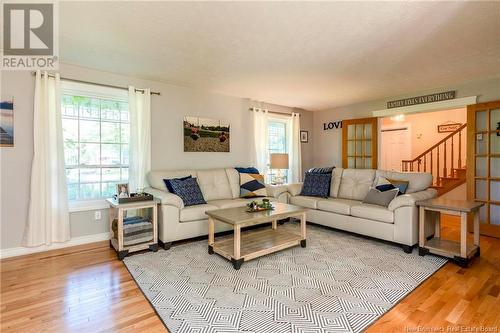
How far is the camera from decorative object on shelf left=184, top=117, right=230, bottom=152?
172 inches

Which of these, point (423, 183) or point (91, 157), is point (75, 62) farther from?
point (423, 183)

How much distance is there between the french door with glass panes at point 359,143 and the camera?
17.2ft

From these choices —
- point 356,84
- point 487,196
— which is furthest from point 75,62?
point 487,196

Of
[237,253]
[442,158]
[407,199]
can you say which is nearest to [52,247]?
[237,253]

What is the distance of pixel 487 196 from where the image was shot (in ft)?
13.0

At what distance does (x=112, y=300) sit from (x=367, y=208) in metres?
3.07

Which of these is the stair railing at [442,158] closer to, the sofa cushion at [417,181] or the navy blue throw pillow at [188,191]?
the sofa cushion at [417,181]

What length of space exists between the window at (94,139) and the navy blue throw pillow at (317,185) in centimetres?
292

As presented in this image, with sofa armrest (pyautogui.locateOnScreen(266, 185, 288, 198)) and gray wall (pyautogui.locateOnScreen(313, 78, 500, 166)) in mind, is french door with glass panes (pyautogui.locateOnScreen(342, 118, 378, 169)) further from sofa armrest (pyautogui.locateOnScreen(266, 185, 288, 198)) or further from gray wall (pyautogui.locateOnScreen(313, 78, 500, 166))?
sofa armrest (pyautogui.locateOnScreen(266, 185, 288, 198))

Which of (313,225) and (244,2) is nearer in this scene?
(244,2)

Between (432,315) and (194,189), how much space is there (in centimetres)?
289

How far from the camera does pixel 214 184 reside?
4.25 m

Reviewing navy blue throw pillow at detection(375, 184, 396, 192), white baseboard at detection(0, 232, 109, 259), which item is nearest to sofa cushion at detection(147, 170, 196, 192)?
white baseboard at detection(0, 232, 109, 259)

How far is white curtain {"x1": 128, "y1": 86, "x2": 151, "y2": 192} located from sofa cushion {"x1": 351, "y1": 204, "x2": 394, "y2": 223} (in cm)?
306
